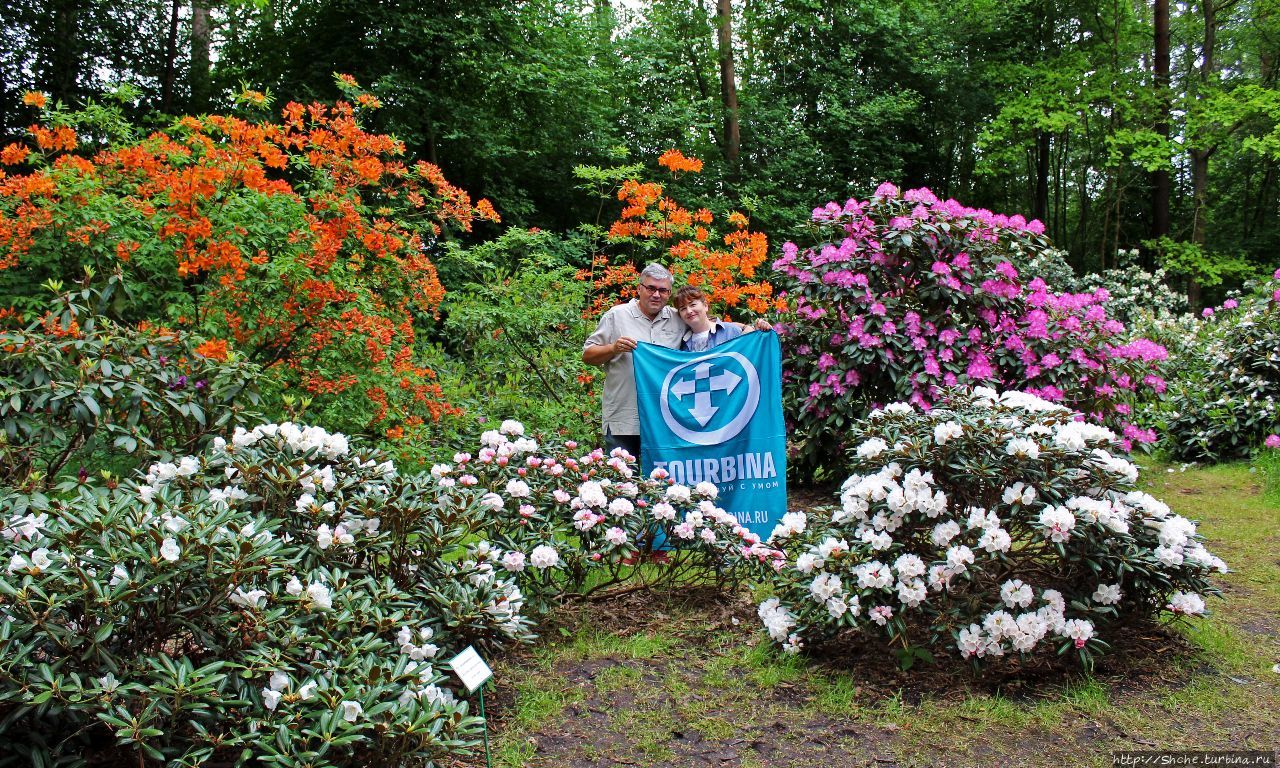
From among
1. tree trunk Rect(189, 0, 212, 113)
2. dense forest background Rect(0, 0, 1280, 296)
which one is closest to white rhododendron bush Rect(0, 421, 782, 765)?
dense forest background Rect(0, 0, 1280, 296)

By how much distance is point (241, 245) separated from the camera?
3.89 meters

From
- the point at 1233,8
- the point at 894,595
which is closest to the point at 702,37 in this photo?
the point at 1233,8

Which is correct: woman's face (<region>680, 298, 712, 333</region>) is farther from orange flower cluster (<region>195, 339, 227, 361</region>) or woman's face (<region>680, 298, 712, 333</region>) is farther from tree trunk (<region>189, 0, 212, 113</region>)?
tree trunk (<region>189, 0, 212, 113</region>)

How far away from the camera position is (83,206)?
3703 millimetres

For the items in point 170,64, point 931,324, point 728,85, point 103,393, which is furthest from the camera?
point 728,85

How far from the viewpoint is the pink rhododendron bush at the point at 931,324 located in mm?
5270

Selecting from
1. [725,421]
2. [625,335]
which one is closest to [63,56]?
[625,335]

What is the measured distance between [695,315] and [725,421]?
0.57 m

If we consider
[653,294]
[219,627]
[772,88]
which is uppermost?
[772,88]

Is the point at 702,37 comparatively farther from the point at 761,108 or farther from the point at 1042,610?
the point at 1042,610

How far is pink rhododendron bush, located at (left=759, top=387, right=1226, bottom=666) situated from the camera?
2803 millimetres

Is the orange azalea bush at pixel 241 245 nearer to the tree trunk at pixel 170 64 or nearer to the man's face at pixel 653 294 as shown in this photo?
the man's face at pixel 653 294

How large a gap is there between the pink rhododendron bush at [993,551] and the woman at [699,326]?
148 cm

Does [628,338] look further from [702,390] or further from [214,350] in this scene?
[214,350]
